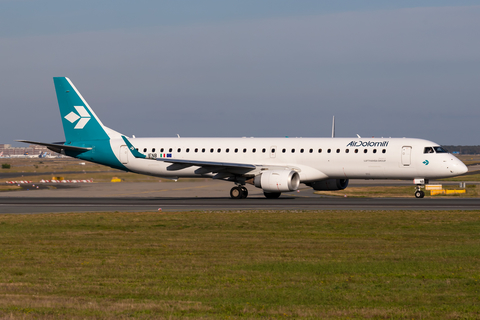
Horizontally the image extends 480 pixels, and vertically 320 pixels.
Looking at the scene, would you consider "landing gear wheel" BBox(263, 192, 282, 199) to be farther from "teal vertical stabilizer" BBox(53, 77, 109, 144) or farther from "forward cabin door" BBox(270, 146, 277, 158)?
"teal vertical stabilizer" BBox(53, 77, 109, 144)

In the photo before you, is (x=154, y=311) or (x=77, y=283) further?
(x=77, y=283)

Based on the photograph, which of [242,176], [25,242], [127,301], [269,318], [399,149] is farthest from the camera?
[242,176]

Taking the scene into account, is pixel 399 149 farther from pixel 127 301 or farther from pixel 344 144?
pixel 127 301

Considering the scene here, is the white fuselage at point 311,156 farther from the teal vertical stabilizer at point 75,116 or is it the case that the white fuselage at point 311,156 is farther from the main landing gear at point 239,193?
the teal vertical stabilizer at point 75,116

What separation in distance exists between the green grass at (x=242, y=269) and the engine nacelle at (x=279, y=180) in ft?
44.7

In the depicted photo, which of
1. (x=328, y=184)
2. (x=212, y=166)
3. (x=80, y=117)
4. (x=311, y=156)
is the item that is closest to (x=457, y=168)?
(x=328, y=184)

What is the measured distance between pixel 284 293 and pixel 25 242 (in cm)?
1002

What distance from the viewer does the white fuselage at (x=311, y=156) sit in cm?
3709

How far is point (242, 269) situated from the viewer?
13273mm

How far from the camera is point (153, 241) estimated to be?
712 inches

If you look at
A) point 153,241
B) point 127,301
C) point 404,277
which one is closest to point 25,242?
point 153,241

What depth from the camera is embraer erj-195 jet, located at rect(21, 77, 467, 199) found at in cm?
3719

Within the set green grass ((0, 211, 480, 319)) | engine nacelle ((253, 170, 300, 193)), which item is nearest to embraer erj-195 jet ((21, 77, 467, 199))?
engine nacelle ((253, 170, 300, 193))

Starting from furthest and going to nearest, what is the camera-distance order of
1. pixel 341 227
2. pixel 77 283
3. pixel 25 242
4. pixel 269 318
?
pixel 341 227 → pixel 25 242 → pixel 77 283 → pixel 269 318
